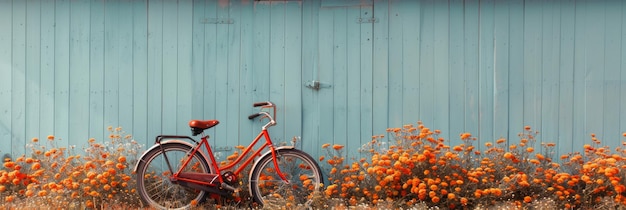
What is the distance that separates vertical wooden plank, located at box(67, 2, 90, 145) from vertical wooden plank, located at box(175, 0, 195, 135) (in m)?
0.88

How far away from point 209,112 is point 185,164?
2.58 ft

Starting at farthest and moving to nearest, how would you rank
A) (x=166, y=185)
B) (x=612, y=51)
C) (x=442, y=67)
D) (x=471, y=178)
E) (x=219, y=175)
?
1. (x=442, y=67)
2. (x=612, y=51)
3. (x=166, y=185)
4. (x=219, y=175)
5. (x=471, y=178)

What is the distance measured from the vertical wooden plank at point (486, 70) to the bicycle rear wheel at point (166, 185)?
2.58m

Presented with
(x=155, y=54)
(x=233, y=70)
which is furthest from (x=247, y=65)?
(x=155, y=54)

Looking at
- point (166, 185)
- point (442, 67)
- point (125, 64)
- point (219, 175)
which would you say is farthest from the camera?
point (125, 64)

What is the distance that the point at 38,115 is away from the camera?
593cm

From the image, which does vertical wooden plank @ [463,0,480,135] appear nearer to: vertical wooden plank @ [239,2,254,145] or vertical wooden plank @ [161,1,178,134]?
vertical wooden plank @ [239,2,254,145]

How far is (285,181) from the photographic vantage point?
5.24 metres

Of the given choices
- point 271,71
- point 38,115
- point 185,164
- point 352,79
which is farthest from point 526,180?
point 38,115

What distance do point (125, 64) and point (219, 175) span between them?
5.10ft

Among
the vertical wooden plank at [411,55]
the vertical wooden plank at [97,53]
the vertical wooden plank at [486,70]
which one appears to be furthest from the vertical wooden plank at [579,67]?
the vertical wooden plank at [97,53]

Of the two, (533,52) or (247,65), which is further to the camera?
(247,65)

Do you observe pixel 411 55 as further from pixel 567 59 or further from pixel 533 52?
pixel 567 59

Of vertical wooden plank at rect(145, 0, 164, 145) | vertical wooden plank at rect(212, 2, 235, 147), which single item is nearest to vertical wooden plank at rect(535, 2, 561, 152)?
vertical wooden plank at rect(212, 2, 235, 147)
